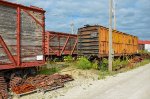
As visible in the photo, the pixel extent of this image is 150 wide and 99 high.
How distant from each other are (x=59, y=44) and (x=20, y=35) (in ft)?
44.8

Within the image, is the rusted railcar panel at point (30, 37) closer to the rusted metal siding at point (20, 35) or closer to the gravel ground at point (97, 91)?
the rusted metal siding at point (20, 35)

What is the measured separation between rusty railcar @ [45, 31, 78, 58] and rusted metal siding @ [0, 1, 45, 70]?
10.4 meters

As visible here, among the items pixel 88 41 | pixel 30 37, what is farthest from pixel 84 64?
pixel 30 37

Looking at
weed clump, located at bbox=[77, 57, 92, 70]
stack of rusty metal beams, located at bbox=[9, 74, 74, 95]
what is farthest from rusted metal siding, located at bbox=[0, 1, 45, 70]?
weed clump, located at bbox=[77, 57, 92, 70]

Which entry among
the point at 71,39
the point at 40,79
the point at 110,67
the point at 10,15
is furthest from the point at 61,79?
the point at 71,39

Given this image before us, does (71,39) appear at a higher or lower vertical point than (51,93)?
higher

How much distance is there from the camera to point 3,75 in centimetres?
1333

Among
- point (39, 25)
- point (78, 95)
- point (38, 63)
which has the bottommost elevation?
point (78, 95)

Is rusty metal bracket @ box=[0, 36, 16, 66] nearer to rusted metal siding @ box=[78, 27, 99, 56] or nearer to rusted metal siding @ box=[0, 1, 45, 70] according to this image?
rusted metal siding @ box=[0, 1, 45, 70]

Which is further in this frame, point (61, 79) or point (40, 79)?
point (61, 79)

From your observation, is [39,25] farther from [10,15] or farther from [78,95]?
[78,95]

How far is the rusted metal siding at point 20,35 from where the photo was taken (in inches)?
525

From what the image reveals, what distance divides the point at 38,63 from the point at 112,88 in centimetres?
429

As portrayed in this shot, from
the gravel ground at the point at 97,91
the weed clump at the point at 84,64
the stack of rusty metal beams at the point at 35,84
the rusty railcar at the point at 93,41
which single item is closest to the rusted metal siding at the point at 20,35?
the stack of rusty metal beams at the point at 35,84
